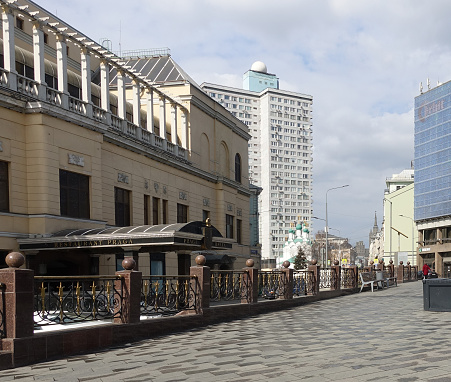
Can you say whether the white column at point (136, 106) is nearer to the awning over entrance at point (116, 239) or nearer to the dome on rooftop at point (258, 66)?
the awning over entrance at point (116, 239)

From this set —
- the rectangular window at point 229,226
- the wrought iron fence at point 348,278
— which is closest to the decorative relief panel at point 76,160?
the wrought iron fence at point 348,278

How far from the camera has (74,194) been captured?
2106 centimetres

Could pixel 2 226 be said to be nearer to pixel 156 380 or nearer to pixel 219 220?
pixel 156 380

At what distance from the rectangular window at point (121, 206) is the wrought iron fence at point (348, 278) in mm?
11183

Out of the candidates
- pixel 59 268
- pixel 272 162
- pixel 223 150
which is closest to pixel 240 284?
pixel 59 268

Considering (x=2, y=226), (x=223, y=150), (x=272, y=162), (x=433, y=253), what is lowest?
(x=433, y=253)

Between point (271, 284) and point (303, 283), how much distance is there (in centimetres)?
331

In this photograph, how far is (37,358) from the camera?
1009 centimetres

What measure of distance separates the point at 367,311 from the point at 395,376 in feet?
36.7

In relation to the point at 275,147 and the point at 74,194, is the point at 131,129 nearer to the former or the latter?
the point at 74,194

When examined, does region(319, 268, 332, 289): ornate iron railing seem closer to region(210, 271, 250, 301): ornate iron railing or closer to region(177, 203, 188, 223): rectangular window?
region(177, 203, 188, 223): rectangular window

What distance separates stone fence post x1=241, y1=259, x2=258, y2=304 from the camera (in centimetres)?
1812

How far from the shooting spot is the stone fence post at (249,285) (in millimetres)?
18125

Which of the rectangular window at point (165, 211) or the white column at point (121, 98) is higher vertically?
the white column at point (121, 98)
